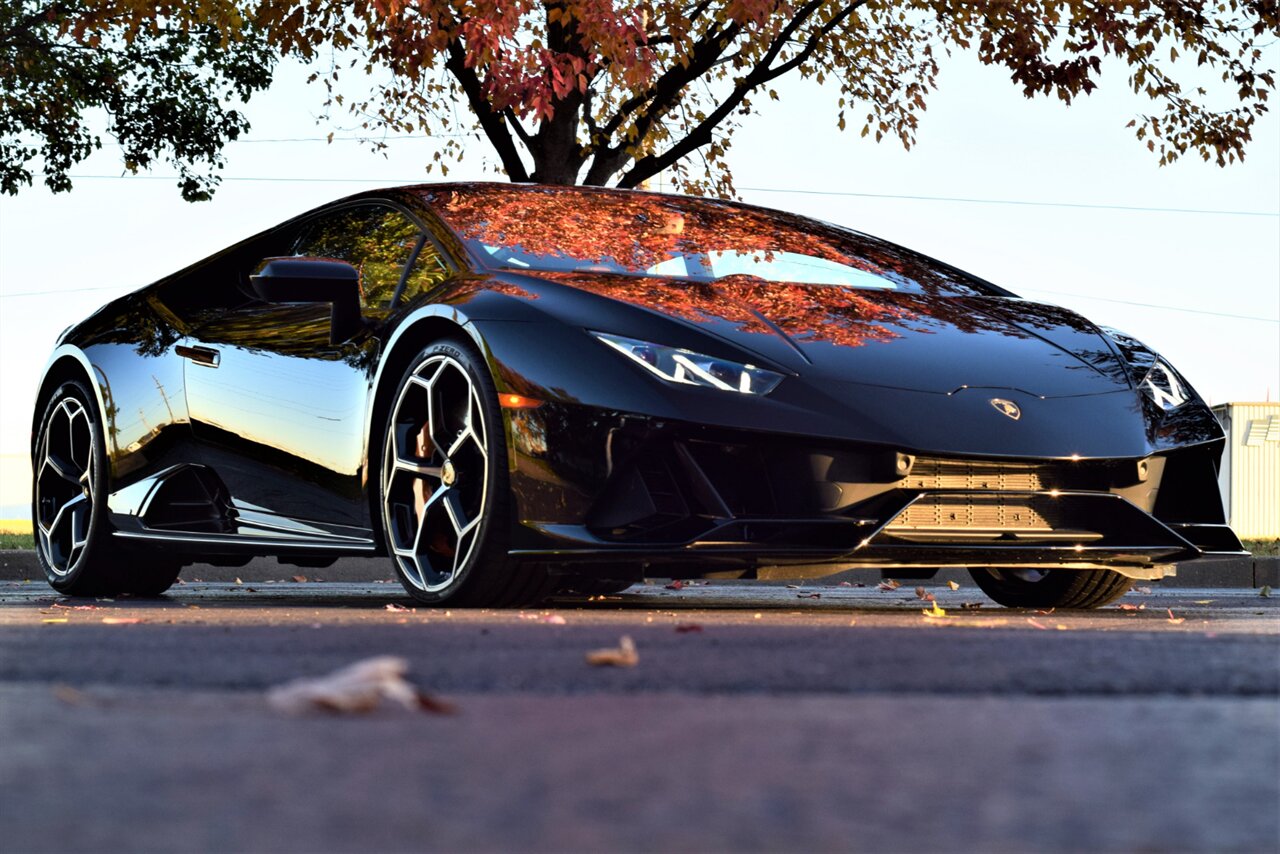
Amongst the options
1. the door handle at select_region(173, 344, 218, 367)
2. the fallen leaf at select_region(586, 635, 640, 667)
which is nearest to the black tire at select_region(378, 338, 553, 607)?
the door handle at select_region(173, 344, 218, 367)

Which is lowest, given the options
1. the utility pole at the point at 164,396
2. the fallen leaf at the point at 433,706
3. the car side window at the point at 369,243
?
the fallen leaf at the point at 433,706

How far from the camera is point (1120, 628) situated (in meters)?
4.69

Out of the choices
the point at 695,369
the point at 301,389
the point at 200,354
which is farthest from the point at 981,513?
the point at 200,354

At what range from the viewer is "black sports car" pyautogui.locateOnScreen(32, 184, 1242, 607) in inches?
192

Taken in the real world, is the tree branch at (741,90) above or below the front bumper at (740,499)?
above

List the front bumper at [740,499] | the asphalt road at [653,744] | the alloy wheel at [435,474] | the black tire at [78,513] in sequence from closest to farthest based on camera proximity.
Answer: the asphalt road at [653,744], the front bumper at [740,499], the alloy wheel at [435,474], the black tire at [78,513]

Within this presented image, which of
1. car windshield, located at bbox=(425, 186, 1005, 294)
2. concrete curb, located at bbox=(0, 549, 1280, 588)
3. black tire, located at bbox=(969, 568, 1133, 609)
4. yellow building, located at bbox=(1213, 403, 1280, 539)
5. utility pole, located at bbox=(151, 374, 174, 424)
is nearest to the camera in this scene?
car windshield, located at bbox=(425, 186, 1005, 294)

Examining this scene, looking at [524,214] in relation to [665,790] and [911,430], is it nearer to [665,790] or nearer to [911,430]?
[911,430]

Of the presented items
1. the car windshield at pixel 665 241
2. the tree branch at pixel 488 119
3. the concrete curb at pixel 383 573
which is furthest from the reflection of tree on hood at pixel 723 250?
the tree branch at pixel 488 119

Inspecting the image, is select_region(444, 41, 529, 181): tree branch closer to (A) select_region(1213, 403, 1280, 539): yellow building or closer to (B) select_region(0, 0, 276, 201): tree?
(B) select_region(0, 0, 276, 201): tree

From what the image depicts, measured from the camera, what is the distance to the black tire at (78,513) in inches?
278

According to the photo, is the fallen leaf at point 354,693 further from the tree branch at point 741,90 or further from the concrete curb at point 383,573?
the tree branch at point 741,90

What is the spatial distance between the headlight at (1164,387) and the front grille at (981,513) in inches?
23.4

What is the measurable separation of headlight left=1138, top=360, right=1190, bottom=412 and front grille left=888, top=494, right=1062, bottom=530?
1.95 feet
